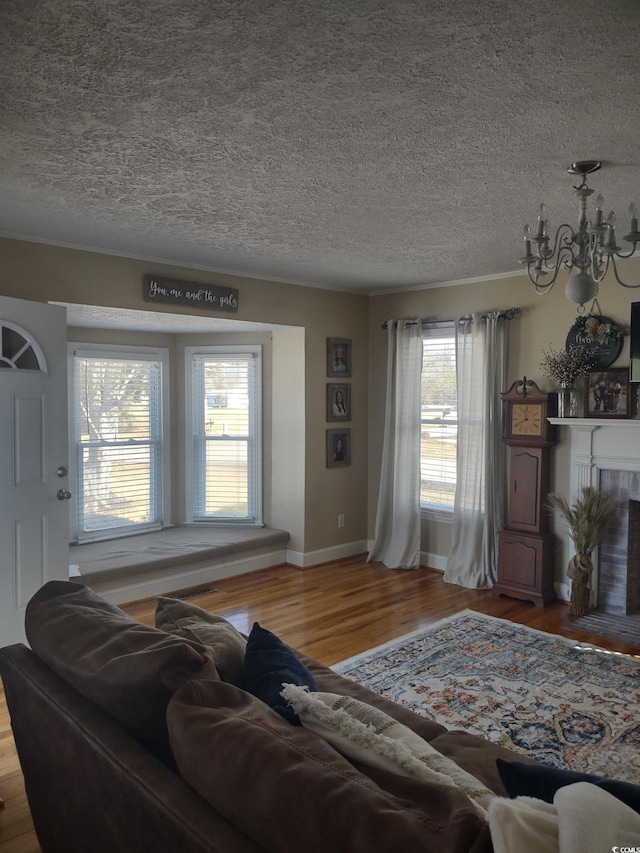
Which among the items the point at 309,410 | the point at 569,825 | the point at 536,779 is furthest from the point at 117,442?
the point at 569,825

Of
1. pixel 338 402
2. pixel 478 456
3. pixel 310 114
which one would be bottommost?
pixel 478 456

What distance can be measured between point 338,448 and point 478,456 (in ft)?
4.51

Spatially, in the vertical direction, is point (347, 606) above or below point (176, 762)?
below

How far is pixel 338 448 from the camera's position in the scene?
6016 millimetres

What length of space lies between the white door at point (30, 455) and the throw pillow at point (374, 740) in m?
2.74

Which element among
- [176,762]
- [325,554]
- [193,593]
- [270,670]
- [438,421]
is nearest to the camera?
[176,762]

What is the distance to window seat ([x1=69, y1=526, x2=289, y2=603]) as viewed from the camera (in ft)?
15.5

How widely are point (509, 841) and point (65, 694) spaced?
3.92ft

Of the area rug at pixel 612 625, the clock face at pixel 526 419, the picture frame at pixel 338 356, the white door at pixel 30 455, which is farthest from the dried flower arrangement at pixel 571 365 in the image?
the white door at pixel 30 455

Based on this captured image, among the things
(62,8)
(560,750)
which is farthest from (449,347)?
(62,8)

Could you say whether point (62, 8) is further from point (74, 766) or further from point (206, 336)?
point (206, 336)

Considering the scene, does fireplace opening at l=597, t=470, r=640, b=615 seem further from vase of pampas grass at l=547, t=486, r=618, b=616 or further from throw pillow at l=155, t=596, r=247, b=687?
throw pillow at l=155, t=596, r=247, b=687

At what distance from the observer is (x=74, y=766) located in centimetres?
152

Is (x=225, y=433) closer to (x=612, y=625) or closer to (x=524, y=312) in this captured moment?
(x=524, y=312)
